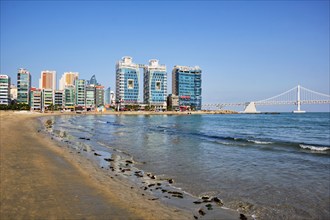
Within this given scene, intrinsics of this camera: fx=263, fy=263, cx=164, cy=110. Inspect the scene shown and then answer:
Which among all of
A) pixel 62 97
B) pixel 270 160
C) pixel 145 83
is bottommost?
pixel 270 160

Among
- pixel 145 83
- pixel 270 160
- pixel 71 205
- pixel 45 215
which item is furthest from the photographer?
pixel 145 83

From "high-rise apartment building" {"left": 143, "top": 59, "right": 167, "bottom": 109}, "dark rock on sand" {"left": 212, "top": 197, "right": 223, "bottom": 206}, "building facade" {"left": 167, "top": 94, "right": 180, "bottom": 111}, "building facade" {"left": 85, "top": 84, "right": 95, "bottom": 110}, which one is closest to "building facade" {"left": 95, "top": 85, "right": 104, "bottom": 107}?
"building facade" {"left": 85, "top": 84, "right": 95, "bottom": 110}

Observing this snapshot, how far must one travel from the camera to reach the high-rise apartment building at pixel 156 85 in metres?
187

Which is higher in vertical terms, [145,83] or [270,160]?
[145,83]

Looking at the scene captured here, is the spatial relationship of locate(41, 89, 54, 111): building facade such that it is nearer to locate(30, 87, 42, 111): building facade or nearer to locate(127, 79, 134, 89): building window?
locate(30, 87, 42, 111): building facade

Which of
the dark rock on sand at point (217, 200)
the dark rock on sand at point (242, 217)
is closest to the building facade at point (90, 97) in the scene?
the dark rock on sand at point (217, 200)

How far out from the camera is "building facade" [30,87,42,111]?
157500 mm

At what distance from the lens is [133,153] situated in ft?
62.5

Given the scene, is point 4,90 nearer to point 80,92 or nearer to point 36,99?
point 36,99

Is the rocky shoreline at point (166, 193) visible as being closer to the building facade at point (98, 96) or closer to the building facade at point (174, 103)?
the building facade at point (174, 103)

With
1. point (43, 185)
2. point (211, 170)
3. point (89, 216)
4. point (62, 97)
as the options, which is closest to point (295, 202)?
point (211, 170)

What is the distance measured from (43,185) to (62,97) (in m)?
172

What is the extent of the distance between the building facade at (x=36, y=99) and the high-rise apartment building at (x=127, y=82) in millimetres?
49424

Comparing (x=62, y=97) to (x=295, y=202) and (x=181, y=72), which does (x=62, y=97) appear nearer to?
(x=181, y=72)
